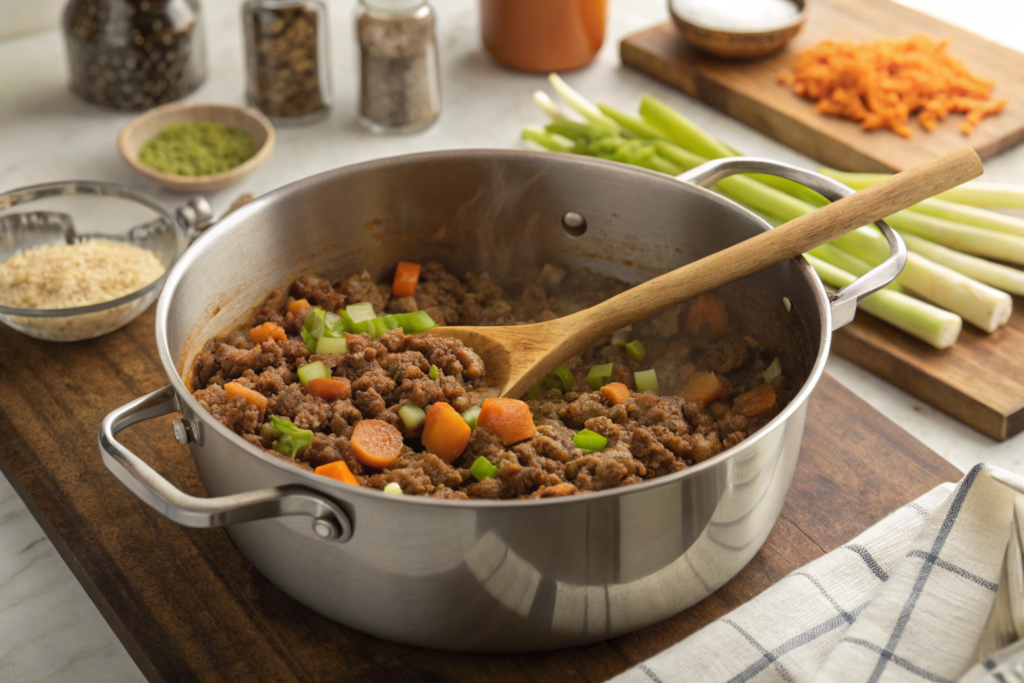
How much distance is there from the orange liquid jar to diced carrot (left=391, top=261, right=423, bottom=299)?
1175 millimetres

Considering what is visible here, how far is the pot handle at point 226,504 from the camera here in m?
1.04

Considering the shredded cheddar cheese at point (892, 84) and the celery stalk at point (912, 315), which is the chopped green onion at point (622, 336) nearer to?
the celery stalk at point (912, 315)

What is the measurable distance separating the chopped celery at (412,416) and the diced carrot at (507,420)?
10cm

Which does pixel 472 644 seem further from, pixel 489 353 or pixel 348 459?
pixel 489 353

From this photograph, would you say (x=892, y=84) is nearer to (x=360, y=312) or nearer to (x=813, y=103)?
(x=813, y=103)

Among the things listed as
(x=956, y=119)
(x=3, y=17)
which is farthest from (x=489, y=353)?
(x=3, y=17)

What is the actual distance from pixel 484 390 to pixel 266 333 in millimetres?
380

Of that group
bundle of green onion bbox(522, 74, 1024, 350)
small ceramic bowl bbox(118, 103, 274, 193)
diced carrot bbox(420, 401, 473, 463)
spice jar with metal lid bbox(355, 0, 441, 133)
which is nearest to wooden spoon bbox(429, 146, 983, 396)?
diced carrot bbox(420, 401, 473, 463)

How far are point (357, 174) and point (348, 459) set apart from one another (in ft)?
1.75

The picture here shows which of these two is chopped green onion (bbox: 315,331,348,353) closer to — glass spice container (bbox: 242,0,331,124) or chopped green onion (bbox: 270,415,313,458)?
chopped green onion (bbox: 270,415,313,458)

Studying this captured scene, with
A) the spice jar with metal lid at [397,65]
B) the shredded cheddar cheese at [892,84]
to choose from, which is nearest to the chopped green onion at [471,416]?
the spice jar with metal lid at [397,65]

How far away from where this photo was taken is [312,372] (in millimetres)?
1526

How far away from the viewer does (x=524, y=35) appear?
8.91 ft

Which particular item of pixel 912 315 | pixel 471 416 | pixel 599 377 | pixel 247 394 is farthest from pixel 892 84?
pixel 247 394
